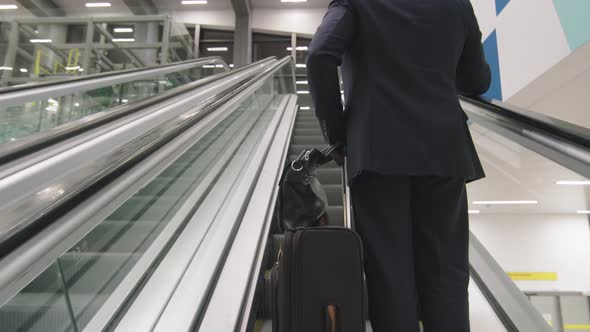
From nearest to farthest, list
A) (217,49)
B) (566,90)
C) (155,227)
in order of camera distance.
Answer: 1. (155,227)
2. (566,90)
3. (217,49)

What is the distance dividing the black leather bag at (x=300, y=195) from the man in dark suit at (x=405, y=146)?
0.40 ft

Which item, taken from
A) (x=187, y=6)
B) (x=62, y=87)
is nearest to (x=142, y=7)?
(x=187, y=6)

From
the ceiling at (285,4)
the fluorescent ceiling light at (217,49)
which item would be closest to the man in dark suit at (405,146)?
the ceiling at (285,4)

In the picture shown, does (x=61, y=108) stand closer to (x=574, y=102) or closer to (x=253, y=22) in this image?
(x=574, y=102)

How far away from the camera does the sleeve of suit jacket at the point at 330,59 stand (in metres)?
1.11

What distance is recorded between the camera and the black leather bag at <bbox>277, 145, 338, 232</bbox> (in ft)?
3.76

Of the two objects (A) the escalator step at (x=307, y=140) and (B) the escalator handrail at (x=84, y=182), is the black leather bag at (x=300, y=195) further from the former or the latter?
(A) the escalator step at (x=307, y=140)

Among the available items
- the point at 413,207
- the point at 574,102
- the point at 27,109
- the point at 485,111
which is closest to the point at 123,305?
the point at 413,207

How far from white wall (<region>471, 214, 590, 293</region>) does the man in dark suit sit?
265 centimetres

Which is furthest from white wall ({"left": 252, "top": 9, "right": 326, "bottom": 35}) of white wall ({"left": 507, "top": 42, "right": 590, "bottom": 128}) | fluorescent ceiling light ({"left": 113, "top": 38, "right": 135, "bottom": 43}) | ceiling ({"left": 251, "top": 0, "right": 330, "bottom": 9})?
white wall ({"left": 507, "top": 42, "right": 590, "bottom": 128})

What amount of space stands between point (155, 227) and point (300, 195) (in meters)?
0.80

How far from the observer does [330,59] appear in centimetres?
111

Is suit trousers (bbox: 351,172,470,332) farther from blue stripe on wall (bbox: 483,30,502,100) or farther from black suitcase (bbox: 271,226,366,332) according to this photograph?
blue stripe on wall (bbox: 483,30,502,100)

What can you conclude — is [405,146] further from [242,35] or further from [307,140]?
[242,35]
